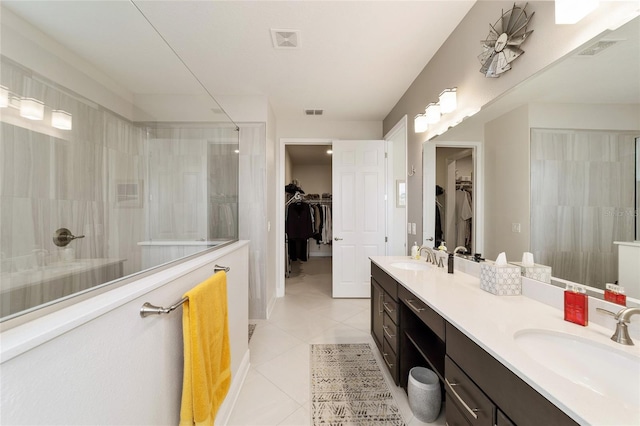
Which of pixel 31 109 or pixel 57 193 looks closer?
pixel 31 109

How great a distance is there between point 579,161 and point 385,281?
1.31 meters

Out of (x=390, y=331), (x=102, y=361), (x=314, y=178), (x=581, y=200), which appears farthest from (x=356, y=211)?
(x=314, y=178)

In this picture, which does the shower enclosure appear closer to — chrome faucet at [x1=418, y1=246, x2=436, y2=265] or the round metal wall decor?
chrome faucet at [x1=418, y1=246, x2=436, y2=265]

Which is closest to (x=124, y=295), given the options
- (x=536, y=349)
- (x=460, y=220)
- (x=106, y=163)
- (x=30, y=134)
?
(x=30, y=134)

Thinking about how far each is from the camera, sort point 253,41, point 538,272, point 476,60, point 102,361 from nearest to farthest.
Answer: point 102,361, point 538,272, point 476,60, point 253,41

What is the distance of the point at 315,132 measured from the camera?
365cm

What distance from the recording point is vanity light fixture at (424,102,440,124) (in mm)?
2039

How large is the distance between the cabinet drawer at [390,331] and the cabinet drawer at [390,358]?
45mm

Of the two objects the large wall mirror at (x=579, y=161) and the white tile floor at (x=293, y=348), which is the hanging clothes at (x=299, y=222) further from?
the large wall mirror at (x=579, y=161)

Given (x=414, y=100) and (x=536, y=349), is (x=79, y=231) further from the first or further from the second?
(x=414, y=100)

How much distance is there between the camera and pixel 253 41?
1965 millimetres

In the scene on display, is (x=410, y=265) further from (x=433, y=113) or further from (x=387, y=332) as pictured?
(x=433, y=113)

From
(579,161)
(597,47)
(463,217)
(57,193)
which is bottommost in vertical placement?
(463,217)

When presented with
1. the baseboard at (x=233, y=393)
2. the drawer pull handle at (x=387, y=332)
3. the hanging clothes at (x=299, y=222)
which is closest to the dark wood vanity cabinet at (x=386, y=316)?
the drawer pull handle at (x=387, y=332)
